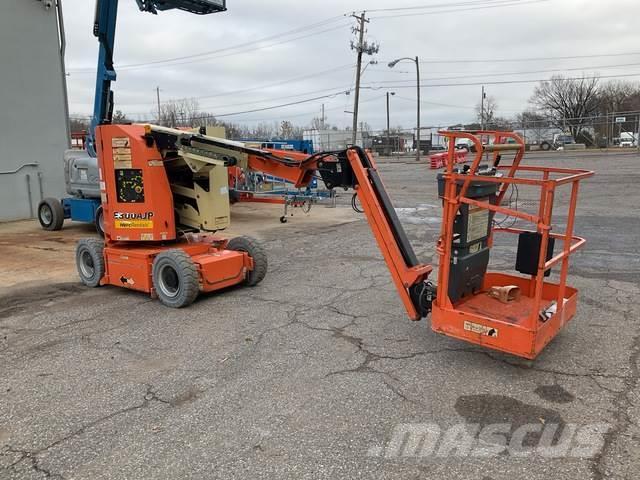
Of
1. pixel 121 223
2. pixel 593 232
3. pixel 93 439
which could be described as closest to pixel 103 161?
pixel 121 223

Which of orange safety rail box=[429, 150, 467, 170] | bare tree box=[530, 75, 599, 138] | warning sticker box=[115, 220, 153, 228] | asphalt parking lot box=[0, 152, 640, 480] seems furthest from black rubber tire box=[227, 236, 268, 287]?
bare tree box=[530, 75, 599, 138]

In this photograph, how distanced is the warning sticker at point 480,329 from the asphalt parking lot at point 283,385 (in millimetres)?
370

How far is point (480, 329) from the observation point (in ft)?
14.1

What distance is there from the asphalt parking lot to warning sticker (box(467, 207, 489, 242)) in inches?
41.5

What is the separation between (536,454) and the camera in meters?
3.24

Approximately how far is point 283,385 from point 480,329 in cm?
166

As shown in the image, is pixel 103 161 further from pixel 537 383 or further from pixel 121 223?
pixel 537 383

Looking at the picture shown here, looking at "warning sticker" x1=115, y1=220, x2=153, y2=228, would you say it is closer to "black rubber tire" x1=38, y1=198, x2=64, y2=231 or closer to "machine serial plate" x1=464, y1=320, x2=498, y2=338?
"machine serial plate" x1=464, y1=320, x2=498, y2=338

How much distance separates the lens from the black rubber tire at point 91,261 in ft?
23.8

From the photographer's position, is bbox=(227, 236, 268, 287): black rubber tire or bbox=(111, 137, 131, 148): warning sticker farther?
bbox=(227, 236, 268, 287): black rubber tire

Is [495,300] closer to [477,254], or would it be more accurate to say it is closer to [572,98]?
[477,254]

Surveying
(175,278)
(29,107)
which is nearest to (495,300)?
(175,278)

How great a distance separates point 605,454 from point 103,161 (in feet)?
20.5

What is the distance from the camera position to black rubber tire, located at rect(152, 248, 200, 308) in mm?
6234
